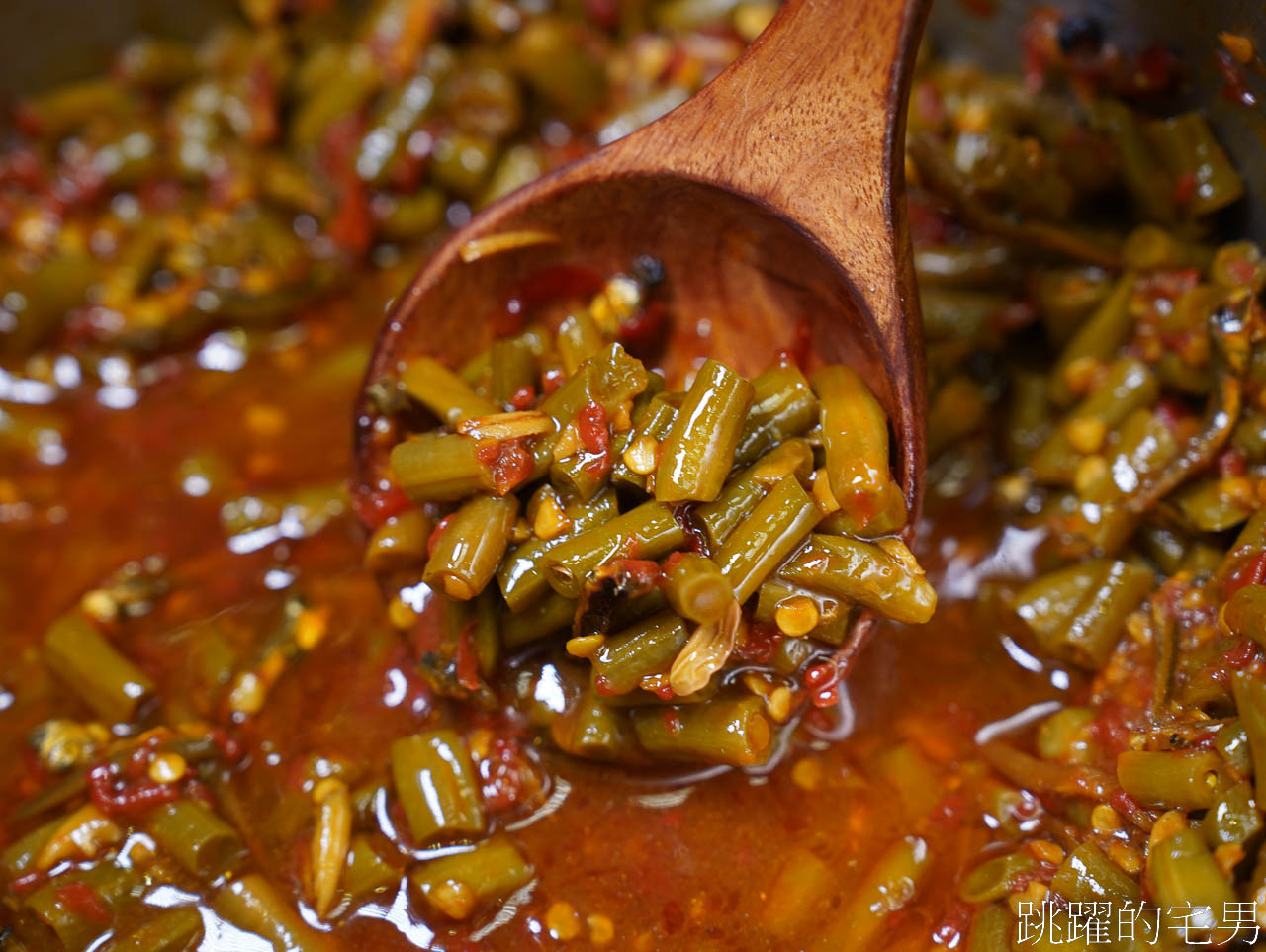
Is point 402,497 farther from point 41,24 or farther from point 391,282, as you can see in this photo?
point 41,24

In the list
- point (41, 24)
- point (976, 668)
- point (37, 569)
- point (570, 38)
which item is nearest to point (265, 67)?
point (41, 24)

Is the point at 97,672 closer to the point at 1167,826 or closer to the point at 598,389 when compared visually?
the point at 598,389

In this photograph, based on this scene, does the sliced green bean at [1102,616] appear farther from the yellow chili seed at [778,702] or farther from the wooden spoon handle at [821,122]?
the wooden spoon handle at [821,122]

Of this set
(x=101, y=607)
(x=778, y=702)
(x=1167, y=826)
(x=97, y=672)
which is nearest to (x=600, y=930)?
(x=778, y=702)

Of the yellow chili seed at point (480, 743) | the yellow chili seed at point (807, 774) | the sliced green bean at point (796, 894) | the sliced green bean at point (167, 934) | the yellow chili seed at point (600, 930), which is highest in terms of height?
the yellow chili seed at point (480, 743)

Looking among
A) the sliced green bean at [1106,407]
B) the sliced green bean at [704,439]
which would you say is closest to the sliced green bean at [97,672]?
the sliced green bean at [704,439]

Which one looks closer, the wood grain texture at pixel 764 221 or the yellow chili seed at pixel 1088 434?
the wood grain texture at pixel 764 221
